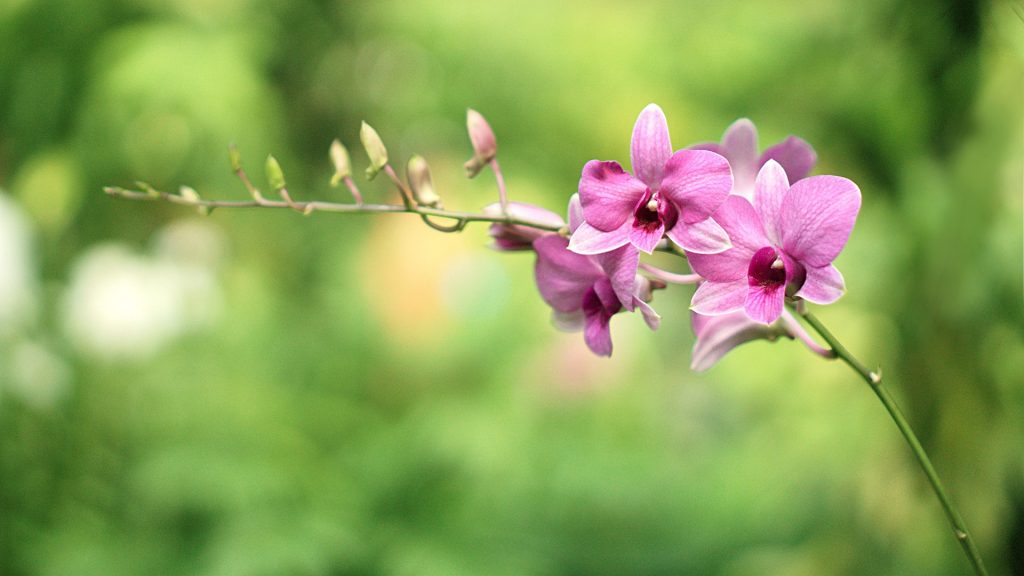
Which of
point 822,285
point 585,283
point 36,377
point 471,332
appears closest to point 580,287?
point 585,283

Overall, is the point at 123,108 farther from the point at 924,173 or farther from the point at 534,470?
the point at 924,173

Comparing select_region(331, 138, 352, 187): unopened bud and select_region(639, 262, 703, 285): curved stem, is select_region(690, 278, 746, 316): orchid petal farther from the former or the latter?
select_region(331, 138, 352, 187): unopened bud

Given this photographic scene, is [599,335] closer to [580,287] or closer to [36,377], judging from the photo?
[580,287]

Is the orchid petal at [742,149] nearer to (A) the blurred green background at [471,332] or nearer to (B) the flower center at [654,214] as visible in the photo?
(B) the flower center at [654,214]

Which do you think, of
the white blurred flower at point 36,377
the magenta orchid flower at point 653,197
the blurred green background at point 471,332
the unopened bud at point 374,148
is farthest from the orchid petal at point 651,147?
the white blurred flower at point 36,377

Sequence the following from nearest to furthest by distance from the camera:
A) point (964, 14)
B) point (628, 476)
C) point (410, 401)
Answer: point (964, 14)
point (628, 476)
point (410, 401)

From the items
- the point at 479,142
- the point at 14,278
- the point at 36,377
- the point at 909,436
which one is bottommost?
the point at 909,436

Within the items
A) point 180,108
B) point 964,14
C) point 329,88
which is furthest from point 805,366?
point 329,88
